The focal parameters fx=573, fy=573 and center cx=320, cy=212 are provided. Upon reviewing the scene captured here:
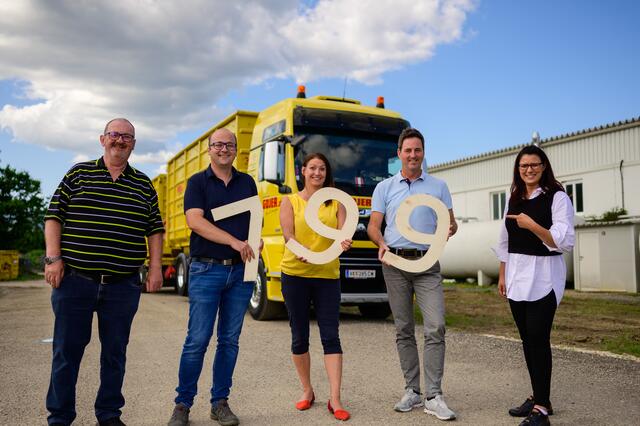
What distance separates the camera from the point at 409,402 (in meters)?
4.23

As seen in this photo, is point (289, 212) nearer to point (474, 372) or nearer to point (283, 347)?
point (474, 372)

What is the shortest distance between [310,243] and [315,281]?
0.28 meters

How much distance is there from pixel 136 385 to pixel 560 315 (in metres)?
8.62

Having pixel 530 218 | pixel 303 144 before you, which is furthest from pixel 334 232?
pixel 303 144

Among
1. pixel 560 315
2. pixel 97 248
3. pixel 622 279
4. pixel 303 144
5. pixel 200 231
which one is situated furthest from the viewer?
pixel 622 279

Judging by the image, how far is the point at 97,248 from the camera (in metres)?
3.52

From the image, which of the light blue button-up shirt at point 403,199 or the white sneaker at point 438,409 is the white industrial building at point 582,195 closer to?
the light blue button-up shirt at point 403,199

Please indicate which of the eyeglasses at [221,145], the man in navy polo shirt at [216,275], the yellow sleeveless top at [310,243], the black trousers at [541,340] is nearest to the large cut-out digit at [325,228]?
the yellow sleeveless top at [310,243]

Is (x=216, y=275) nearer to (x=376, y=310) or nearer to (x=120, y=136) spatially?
(x=120, y=136)

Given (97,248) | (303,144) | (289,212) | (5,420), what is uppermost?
(303,144)

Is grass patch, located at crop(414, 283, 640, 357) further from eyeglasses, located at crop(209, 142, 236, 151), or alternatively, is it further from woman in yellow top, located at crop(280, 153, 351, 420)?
eyeglasses, located at crop(209, 142, 236, 151)

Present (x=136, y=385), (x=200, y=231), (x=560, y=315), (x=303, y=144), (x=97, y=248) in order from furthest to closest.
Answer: (x=560, y=315)
(x=303, y=144)
(x=136, y=385)
(x=200, y=231)
(x=97, y=248)

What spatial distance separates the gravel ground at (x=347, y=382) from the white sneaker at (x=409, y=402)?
50 mm

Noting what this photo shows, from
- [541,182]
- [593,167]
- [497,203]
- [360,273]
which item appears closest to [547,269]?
[541,182]
